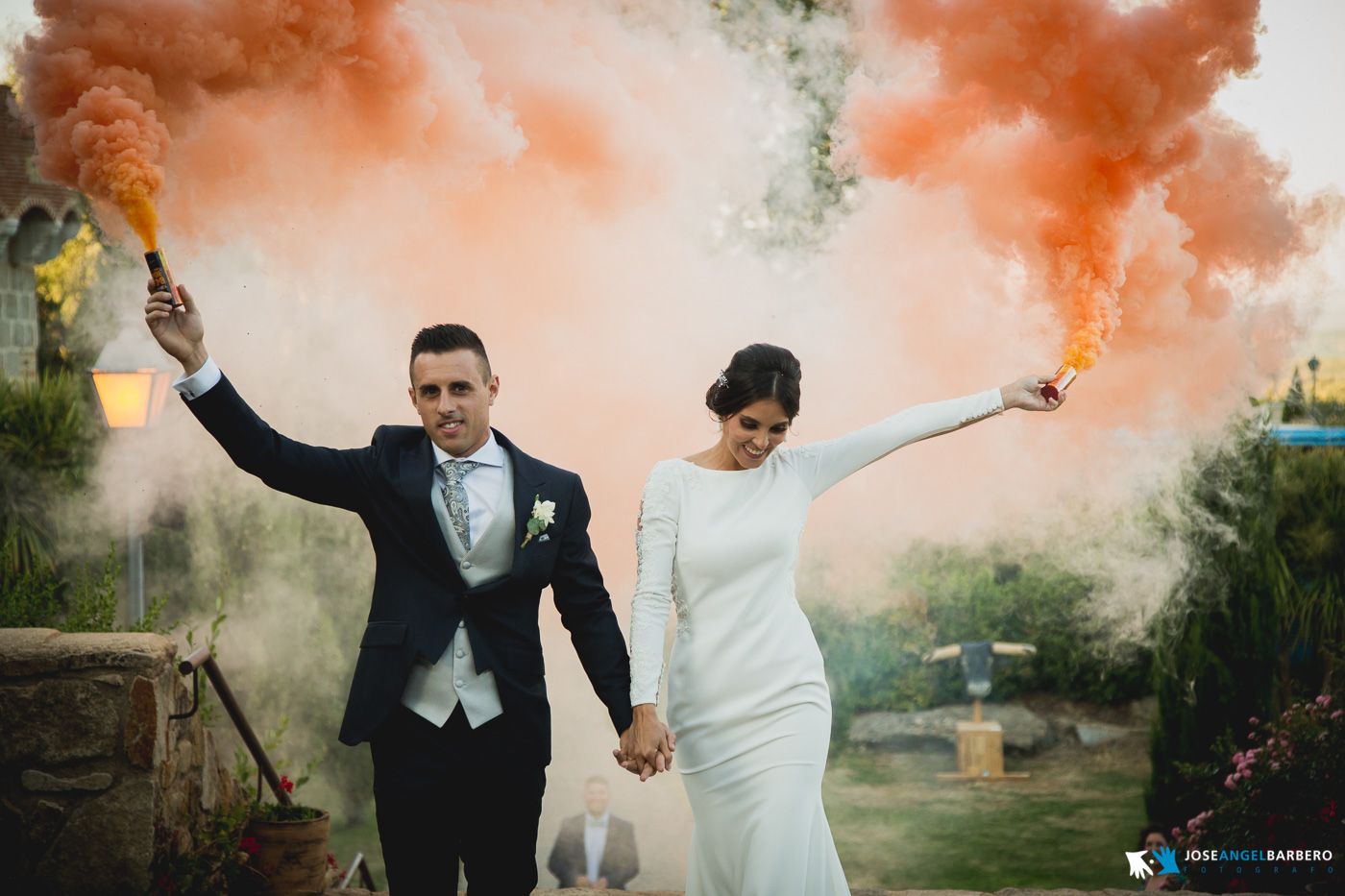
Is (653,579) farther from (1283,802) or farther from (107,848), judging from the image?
(1283,802)

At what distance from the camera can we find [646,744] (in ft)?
9.23

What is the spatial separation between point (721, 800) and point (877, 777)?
5.09 meters

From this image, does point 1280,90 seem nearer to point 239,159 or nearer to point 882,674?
point 882,674

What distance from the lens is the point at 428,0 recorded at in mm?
5656

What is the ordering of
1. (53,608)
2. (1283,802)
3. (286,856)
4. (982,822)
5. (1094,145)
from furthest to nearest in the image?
(982,822)
(1094,145)
(1283,802)
(53,608)
(286,856)

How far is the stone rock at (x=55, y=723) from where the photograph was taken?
369 cm

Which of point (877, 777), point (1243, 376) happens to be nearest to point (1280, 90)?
point (1243, 376)

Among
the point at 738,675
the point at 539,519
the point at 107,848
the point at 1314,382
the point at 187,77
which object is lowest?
the point at 107,848

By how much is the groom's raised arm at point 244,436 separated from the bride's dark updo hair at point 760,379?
1.01 metres

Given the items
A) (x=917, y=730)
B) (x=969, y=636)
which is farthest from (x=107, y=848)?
(x=969, y=636)

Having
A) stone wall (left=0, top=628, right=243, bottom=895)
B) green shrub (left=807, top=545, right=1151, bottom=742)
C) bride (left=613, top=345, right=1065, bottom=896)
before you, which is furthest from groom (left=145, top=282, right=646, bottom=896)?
green shrub (left=807, top=545, right=1151, bottom=742)

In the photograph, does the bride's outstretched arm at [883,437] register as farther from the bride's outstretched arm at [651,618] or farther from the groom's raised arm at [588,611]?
the groom's raised arm at [588,611]

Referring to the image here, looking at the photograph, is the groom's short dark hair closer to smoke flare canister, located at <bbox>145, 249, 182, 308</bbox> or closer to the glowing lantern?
smoke flare canister, located at <bbox>145, 249, 182, 308</bbox>

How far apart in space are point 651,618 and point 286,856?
8.58ft
